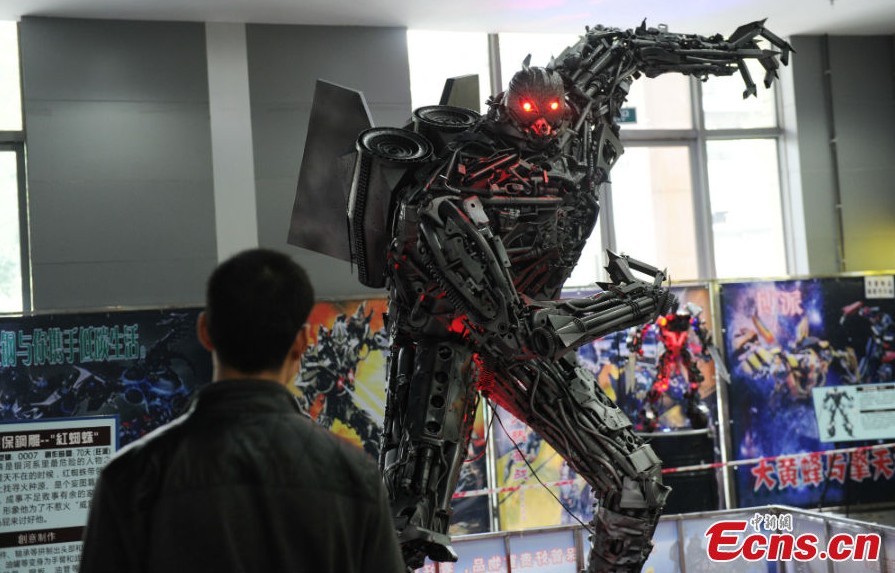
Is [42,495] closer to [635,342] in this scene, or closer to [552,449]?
[552,449]

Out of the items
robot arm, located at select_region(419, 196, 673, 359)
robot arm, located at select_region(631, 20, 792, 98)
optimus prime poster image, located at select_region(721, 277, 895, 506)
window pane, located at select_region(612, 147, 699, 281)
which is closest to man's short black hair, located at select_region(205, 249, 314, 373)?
robot arm, located at select_region(419, 196, 673, 359)

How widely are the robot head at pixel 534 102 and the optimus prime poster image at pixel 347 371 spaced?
3.27m

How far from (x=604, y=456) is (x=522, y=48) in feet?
16.3

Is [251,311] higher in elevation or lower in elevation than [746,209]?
lower

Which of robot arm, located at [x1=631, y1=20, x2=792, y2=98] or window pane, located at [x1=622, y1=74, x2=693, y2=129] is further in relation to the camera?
window pane, located at [x1=622, y1=74, x2=693, y2=129]

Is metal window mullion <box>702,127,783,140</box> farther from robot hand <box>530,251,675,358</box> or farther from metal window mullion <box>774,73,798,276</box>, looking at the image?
robot hand <box>530,251,675,358</box>

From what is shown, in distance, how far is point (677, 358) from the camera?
286 inches

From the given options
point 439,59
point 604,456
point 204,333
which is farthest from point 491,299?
point 439,59

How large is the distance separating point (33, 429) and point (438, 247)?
137 inches

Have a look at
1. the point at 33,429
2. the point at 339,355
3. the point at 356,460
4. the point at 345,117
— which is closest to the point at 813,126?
the point at 339,355

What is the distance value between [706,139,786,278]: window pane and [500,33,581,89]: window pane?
66.2 inches

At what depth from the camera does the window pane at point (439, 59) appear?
793 centimetres

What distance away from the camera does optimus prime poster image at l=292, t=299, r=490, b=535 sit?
7023 mm

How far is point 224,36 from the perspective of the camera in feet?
23.5
